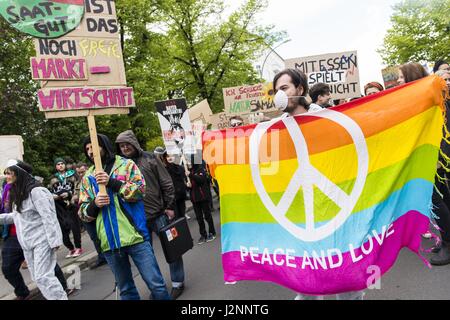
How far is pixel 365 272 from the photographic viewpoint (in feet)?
8.04

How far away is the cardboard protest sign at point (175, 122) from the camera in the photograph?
7816 millimetres

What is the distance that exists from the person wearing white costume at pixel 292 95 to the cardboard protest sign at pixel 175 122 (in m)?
5.04

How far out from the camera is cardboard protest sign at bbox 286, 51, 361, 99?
27.8 ft

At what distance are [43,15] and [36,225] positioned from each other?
2.21 metres

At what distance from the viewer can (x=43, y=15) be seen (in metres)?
3.42

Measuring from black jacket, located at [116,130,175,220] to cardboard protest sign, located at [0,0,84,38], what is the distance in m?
1.28

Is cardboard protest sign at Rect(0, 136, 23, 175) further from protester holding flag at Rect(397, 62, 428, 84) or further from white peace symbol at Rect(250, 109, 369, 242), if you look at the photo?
protester holding flag at Rect(397, 62, 428, 84)

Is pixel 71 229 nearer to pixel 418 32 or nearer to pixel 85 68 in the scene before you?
pixel 85 68

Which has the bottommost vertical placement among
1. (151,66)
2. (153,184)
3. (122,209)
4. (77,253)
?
(77,253)

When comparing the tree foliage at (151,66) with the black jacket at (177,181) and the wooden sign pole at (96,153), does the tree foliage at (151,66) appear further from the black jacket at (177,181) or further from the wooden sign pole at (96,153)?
the wooden sign pole at (96,153)

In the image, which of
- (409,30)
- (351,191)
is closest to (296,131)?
(351,191)

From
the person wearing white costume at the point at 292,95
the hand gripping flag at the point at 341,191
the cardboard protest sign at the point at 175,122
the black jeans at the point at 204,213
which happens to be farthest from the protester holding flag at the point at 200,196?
the person wearing white costume at the point at 292,95

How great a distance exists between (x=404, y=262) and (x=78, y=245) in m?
5.79

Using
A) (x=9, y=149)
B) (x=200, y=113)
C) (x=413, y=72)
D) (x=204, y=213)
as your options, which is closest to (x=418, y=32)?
(x=200, y=113)
